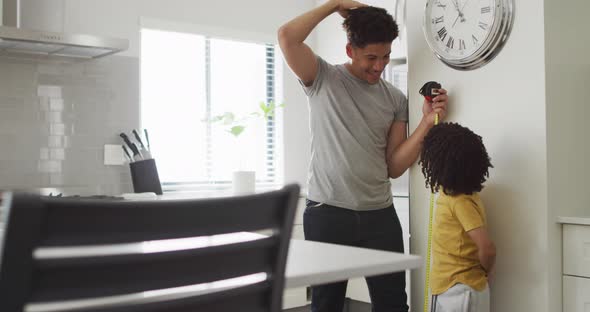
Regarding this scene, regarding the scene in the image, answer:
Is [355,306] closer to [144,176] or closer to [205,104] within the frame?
[144,176]

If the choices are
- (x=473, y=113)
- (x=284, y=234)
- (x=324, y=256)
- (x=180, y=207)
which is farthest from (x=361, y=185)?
(x=180, y=207)

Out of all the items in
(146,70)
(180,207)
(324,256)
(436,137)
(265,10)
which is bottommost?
(324,256)

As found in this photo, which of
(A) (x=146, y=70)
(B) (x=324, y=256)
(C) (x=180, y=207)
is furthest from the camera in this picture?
(A) (x=146, y=70)

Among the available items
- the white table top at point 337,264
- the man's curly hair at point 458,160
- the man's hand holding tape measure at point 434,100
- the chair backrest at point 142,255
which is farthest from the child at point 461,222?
the chair backrest at point 142,255

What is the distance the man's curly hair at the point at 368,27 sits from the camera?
208 cm

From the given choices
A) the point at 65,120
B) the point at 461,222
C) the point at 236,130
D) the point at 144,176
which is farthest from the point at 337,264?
the point at 236,130

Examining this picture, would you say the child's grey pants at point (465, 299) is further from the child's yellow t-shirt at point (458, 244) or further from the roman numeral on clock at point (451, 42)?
the roman numeral on clock at point (451, 42)

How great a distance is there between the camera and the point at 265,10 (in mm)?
4219

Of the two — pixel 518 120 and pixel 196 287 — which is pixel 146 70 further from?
pixel 196 287

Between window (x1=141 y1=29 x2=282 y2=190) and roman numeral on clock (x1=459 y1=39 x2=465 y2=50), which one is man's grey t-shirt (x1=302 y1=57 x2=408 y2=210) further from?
window (x1=141 y1=29 x2=282 y2=190)

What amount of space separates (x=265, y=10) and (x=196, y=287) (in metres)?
3.56

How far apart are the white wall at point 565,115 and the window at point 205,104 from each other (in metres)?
2.46

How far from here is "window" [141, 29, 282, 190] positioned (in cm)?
386

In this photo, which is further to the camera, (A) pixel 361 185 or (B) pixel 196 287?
(A) pixel 361 185
